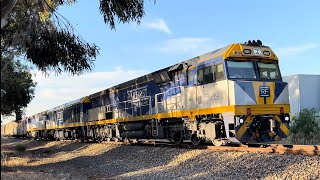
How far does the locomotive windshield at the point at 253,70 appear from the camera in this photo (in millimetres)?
13336

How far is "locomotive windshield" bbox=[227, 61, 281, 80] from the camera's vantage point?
1334 centimetres

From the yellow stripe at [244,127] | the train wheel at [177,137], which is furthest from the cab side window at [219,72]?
the train wheel at [177,137]

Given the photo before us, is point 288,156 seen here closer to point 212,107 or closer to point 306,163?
point 306,163

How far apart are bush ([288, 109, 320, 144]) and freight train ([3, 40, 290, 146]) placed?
6.14 m

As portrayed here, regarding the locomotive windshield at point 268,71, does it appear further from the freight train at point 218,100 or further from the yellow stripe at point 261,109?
the yellow stripe at point 261,109

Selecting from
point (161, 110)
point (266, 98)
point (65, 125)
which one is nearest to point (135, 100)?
point (161, 110)

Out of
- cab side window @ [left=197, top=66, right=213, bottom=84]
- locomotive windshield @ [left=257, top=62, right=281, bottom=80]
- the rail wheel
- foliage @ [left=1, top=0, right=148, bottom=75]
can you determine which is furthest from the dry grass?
foliage @ [left=1, top=0, right=148, bottom=75]

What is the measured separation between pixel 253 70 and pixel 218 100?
1690 mm

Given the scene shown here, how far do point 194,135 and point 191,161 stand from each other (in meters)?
2.87

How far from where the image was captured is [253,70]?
13.7 meters

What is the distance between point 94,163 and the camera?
14.6 meters

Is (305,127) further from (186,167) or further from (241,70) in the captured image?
(186,167)

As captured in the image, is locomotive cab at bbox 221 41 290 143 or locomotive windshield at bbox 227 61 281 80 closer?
locomotive cab at bbox 221 41 290 143

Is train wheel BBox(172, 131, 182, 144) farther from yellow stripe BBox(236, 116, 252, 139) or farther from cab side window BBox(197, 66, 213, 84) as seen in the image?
yellow stripe BBox(236, 116, 252, 139)
